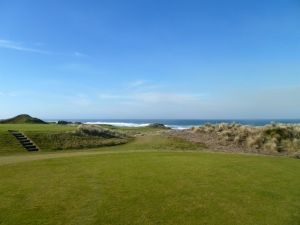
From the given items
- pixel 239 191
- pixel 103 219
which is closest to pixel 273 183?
pixel 239 191

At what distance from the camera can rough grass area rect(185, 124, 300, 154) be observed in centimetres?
2659

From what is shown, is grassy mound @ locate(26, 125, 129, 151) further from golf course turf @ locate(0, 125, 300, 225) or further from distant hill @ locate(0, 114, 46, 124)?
distant hill @ locate(0, 114, 46, 124)

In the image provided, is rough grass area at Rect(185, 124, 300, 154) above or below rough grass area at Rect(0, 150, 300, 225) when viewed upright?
above

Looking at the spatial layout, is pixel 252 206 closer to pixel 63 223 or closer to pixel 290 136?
pixel 63 223

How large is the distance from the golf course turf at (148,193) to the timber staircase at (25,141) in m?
10.1

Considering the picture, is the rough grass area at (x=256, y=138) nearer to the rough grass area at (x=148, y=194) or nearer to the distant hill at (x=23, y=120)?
the rough grass area at (x=148, y=194)

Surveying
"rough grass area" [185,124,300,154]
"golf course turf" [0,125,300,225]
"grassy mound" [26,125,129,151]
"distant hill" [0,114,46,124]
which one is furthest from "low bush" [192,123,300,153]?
"distant hill" [0,114,46,124]

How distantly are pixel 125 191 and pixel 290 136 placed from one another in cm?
2410

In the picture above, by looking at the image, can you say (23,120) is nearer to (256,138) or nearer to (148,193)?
(256,138)

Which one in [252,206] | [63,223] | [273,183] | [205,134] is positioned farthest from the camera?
[205,134]

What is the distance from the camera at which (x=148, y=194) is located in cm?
981

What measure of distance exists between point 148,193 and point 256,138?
68.4 feet

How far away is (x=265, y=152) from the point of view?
2542 centimetres

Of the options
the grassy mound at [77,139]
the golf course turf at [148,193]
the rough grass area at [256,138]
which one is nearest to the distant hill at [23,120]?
the grassy mound at [77,139]
